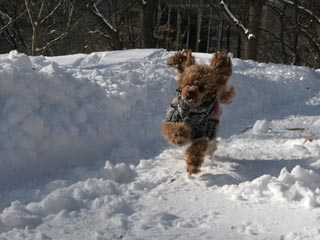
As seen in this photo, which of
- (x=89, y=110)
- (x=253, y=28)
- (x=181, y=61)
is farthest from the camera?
(x=253, y=28)

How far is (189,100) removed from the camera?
4102 millimetres

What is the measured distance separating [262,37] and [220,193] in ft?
66.5

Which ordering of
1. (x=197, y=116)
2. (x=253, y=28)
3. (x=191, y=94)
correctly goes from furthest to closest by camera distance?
(x=253, y=28)
(x=197, y=116)
(x=191, y=94)

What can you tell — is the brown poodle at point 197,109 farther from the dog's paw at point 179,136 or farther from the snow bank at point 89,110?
Result: the snow bank at point 89,110

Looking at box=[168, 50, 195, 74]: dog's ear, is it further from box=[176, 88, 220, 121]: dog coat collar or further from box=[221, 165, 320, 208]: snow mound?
box=[221, 165, 320, 208]: snow mound

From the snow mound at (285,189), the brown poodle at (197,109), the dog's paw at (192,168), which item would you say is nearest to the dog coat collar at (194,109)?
the brown poodle at (197,109)

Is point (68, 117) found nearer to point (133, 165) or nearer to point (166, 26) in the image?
point (133, 165)

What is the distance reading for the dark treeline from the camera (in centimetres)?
1611

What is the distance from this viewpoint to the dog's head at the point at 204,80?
161 inches

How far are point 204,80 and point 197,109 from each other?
281mm

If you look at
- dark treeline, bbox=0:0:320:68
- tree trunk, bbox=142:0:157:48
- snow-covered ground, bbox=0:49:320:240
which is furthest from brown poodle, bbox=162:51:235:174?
tree trunk, bbox=142:0:157:48

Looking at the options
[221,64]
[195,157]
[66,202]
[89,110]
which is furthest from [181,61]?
[66,202]

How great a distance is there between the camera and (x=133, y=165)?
15.2 ft

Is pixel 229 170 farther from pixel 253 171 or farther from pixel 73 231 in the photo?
pixel 73 231
